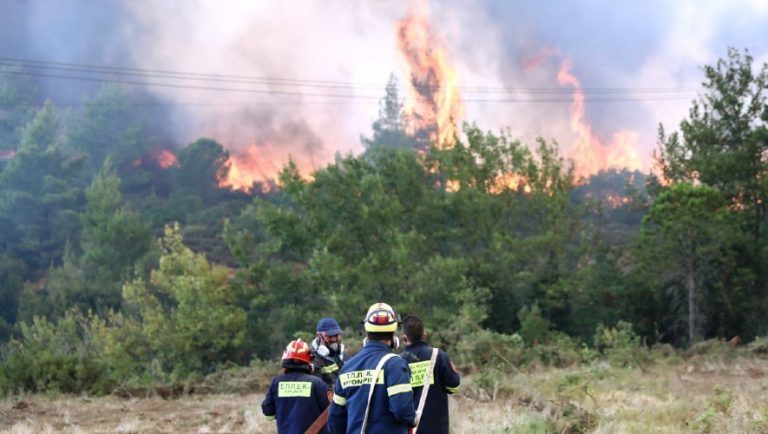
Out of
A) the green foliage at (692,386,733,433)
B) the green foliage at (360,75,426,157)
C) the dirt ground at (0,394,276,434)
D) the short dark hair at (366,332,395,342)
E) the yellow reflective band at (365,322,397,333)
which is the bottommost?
the dirt ground at (0,394,276,434)

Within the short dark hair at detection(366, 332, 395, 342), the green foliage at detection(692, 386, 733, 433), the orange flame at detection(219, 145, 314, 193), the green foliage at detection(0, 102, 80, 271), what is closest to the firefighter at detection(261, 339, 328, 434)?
the short dark hair at detection(366, 332, 395, 342)

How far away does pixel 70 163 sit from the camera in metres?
76.8

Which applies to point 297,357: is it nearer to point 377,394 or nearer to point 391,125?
point 377,394

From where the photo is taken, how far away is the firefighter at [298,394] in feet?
26.0

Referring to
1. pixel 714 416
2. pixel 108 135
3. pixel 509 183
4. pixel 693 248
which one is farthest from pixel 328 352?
pixel 108 135

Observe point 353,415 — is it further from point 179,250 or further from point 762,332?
point 179,250

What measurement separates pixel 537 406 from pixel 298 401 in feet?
23.8

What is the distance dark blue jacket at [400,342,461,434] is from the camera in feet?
24.5

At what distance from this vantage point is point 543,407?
1411cm

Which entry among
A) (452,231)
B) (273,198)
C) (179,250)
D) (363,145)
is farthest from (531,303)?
(363,145)

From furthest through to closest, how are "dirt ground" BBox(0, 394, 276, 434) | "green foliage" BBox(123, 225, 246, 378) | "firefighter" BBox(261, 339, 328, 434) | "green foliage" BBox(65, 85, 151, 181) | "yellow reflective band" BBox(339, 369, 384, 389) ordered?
"green foliage" BBox(65, 85, 151, 181)
"green foliage" BBox(123, 225, 246, 378)
"dirt ground" BBox(0, 394, 276, 434)
"firefighter" BBox(261, 339, 328, 434)
"yellow reflective band" BBox(339, 369, 384, 389)

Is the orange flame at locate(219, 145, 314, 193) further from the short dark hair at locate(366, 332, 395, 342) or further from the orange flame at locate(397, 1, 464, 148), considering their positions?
the short dark hair at locate(366, 332, 395, 342)

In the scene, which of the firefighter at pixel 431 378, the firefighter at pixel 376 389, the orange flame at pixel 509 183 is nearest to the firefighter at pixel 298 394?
the firefighter at pixel 431 378

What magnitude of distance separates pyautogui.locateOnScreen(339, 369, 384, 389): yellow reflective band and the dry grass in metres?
5.31
